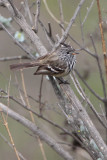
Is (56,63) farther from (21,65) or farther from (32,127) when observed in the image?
(32,127)

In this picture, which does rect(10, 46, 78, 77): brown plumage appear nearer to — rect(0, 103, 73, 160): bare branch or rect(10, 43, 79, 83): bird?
rect(10, 43, 79, 83): bird

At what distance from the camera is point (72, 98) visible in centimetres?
348

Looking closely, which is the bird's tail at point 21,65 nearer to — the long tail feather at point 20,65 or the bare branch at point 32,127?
the long tail feather at point 20,65

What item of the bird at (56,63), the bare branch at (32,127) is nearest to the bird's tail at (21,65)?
the bird at (56,63)

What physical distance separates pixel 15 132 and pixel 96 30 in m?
3.11

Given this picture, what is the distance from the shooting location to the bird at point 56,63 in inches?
172

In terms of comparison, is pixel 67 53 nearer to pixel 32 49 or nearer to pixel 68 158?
pixel 32 49

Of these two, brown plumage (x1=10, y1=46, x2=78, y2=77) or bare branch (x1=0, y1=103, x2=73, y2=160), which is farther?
brown plumage (x1=10, y1=46, x2=78, y2=77)

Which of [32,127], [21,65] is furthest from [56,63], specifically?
[32,127]

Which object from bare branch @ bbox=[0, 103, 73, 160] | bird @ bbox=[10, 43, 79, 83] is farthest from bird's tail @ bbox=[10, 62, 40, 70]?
bare branch @ bbox=[0, 103, 73, 160]

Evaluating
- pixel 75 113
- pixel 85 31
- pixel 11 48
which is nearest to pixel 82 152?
pixel 75 113

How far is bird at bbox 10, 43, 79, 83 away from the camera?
4.37m

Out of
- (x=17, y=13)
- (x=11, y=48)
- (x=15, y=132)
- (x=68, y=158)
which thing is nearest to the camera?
(x=68, y=158)

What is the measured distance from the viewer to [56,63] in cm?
486
